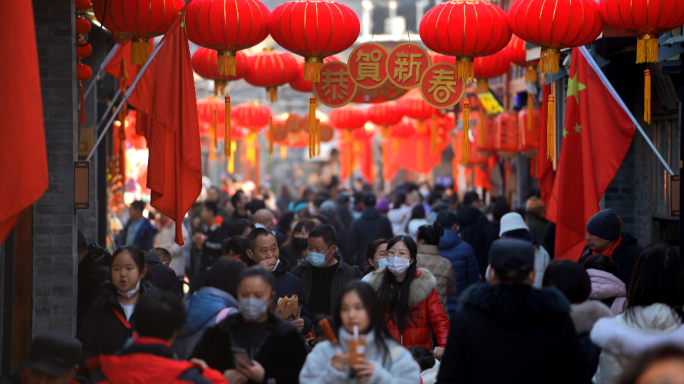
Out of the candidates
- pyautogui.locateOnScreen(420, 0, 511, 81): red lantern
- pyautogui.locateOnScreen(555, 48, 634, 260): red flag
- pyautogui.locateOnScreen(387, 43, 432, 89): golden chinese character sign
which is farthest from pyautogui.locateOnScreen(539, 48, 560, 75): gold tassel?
pyautogui.locateOnScreen(387, 43, 432, 89): golden chinese character sign

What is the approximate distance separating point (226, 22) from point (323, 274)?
2.79 metres

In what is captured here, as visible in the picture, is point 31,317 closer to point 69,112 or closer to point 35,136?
point 69,112

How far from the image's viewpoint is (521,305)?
3920mm

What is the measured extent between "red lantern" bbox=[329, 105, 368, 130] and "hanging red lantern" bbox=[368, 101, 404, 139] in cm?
69

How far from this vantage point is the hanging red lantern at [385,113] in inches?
595

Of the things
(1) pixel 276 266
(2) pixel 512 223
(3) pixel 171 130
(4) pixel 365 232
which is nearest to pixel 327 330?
(1) pixel 276 266

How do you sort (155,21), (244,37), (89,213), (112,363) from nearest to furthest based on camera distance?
(112,363)
(155,21)
(244,37)
(89,213)

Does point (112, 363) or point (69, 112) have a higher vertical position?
point (69, 112)

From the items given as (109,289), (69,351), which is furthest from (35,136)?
(69,351)

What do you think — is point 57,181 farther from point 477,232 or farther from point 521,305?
point 477,232

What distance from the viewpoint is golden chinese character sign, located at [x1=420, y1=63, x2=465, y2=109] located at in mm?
8352

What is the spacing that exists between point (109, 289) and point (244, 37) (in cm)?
372

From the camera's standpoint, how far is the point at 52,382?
409 cm

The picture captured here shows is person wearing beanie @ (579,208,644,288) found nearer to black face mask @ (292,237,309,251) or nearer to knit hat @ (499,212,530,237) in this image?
knit hat @ (499,212,530,237)
